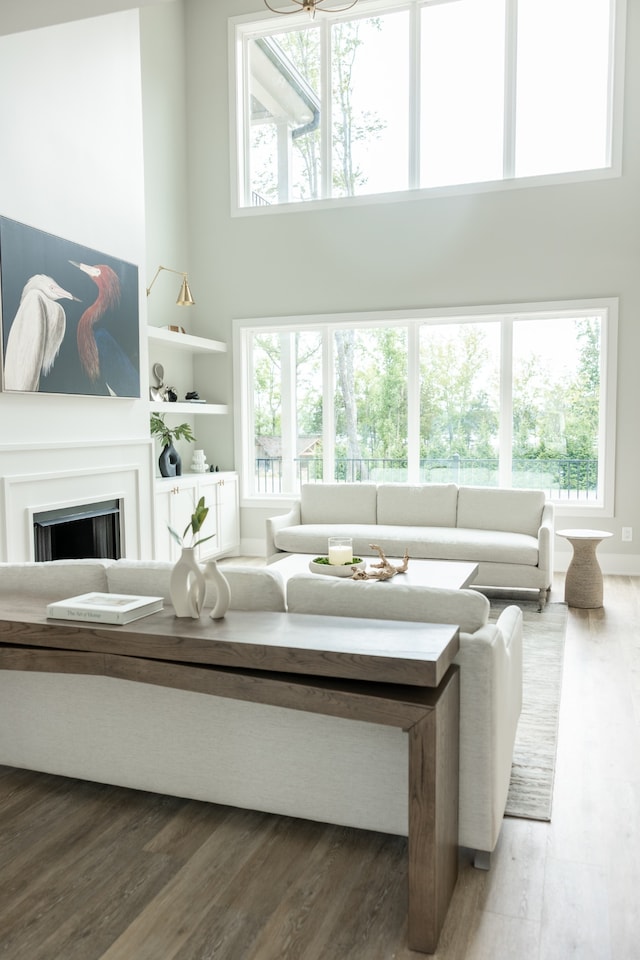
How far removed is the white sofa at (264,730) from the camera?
80.6 inches

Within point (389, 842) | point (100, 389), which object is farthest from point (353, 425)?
point (389, 842)

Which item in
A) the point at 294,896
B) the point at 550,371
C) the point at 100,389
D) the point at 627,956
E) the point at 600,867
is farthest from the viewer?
the point at 550,371

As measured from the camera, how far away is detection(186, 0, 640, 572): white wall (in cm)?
589

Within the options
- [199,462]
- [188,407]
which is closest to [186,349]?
[188,407]

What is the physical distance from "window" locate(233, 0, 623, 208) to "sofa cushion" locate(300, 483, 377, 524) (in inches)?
103

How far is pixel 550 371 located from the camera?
20.5 ft

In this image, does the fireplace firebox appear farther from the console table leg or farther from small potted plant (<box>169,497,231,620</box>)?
the console table leg

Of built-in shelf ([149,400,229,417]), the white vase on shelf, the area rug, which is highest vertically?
built-in shelf ([149,400,229,417])

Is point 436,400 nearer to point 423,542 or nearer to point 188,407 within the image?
point 423,542

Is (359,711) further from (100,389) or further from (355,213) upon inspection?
(355,213)

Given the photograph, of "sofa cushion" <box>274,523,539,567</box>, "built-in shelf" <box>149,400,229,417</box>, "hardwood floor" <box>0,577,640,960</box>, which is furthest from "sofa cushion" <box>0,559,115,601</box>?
"built-in shelf" <box>149,400,229,417</box>

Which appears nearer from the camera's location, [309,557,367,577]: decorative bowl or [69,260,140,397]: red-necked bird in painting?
[309,557,367,577]: decorative bowl

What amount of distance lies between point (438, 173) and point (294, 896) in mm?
5871

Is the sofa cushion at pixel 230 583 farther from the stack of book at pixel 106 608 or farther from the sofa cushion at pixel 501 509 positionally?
the sofa cushion at pixel 501 509
